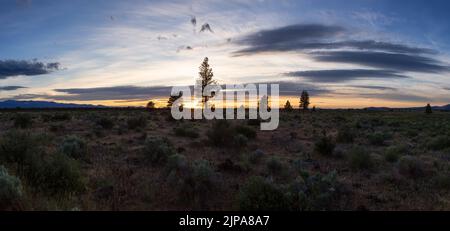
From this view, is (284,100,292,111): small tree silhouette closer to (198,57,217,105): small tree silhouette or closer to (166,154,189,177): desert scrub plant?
(198,57,217,105): small tree silhouette

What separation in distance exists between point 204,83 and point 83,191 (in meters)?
39.4

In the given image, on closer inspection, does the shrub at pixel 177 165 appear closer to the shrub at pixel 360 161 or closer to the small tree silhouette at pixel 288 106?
the shrub at pixel 360 161

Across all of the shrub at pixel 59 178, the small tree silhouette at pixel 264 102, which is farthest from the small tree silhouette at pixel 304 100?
the shrub at pixel 59 178

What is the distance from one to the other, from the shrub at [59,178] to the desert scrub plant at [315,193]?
16.9ft

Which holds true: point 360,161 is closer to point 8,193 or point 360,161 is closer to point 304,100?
point 8,193

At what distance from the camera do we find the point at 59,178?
8.99 meters

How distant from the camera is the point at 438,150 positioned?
19031 millimetres

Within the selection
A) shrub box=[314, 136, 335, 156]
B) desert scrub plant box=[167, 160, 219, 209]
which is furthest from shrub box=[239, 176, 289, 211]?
shrub box=[314, 136, 335, 156]

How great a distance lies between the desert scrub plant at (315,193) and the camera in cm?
781

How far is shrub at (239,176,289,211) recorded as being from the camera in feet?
24.9

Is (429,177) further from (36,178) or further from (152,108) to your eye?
(152,108)

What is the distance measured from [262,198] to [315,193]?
1.96 m
